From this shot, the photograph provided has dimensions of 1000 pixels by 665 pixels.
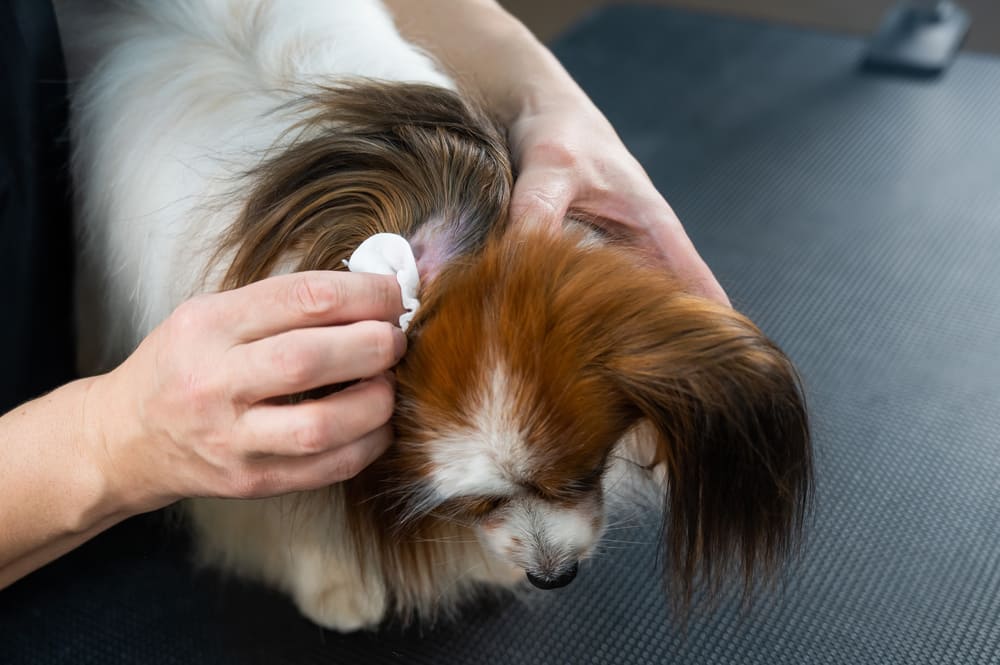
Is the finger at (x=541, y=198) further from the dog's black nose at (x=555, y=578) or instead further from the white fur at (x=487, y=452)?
the dog's black nose at (x=555, y=578)

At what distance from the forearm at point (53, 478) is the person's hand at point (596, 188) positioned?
1.17 ft

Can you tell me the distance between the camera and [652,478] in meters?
0.85

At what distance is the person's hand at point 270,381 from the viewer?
24.7 inches

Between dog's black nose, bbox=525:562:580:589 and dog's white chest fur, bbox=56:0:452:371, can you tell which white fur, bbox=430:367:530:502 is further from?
dog's white chest fur, bbox=56:0:452:371

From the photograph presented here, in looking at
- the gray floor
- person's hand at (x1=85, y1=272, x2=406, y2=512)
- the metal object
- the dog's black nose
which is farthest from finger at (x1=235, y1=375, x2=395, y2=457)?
the gray floor

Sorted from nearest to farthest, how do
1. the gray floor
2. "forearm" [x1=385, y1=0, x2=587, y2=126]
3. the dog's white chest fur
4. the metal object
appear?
1. the dog's white chest fur
2. "forearm" [x1=385, y1=0, x2=587, y2=126]
3. the metal object
4. the gray floor

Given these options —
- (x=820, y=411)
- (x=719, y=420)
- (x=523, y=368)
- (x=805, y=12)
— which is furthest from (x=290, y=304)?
(x=805, y=12)

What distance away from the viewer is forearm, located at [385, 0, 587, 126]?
1.00 meters

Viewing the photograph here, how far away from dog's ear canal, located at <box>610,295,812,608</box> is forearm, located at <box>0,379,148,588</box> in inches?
15.1

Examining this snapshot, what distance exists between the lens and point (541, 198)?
772mm

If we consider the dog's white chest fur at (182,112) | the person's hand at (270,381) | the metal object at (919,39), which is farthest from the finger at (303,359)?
the metal object at (919,39)

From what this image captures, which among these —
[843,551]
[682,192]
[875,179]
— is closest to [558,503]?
[843,551]

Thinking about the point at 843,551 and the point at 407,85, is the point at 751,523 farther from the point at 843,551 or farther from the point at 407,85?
the point at 407,85

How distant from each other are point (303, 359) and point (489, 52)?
0.55 metres
